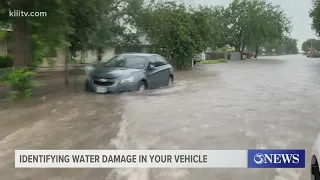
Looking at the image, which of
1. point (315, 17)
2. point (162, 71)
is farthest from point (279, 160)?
point (315, 17)

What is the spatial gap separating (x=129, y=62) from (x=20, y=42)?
3677mm

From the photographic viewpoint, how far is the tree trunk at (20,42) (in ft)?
34.9

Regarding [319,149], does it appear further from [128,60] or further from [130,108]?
[128,60]

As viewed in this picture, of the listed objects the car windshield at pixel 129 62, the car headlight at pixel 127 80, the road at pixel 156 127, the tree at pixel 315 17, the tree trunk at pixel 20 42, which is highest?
the tree at pixel 315 17

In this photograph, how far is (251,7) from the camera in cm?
5659

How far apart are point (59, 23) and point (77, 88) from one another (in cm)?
336

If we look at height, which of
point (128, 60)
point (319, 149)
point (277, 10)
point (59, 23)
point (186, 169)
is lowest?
point (186, 169)

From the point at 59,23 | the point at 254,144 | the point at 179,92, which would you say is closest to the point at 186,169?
the point at 254,144

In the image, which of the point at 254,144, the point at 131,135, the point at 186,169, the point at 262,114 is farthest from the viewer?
the point at 262,114

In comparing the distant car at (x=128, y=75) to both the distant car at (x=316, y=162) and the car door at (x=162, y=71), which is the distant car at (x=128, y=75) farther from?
the distant car at (x=316, y=162)

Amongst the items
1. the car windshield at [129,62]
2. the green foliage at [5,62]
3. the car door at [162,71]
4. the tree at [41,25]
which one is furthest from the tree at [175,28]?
the tree at [41,25]

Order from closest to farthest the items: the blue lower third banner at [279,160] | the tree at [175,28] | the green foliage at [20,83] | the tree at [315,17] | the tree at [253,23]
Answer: the blue lower third banner at [279,160]
the green foliage at [20,83]
the tree at [175,28]
the tree at [315,17]
the tree at [253,23]

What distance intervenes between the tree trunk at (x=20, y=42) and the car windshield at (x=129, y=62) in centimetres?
288

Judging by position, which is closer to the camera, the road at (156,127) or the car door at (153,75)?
the road at (156,127)
